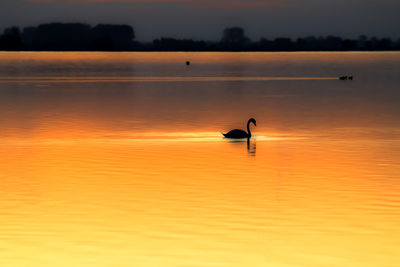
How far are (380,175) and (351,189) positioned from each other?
9.36ft

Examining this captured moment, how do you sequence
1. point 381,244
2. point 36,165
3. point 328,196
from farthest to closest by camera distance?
point 36,165
point 328,196
point 381,244

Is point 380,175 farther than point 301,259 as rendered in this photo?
Yes

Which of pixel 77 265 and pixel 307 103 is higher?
pixel 77 265

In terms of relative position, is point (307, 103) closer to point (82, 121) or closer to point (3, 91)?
point (82, 121)

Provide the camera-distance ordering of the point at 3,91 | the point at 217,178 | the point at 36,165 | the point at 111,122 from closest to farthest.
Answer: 1. the point at 217,178
2. the point at 36,165
3. the point at 111,122
4. the point at 3,91

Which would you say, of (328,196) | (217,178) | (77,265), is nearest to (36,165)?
(217,178)

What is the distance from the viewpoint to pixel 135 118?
4784cm

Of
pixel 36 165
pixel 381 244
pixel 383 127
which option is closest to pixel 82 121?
pixel 383 127

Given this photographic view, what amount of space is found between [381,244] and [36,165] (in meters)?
13.8

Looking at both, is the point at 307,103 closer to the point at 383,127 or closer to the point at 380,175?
the point at 383,127

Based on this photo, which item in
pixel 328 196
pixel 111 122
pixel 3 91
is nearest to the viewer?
pixel 328 196

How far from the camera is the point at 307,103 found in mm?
61344

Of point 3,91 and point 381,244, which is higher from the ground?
point 381,244

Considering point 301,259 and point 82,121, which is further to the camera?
point 82,121
